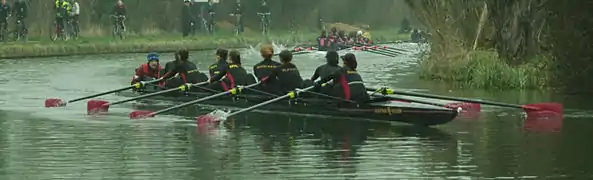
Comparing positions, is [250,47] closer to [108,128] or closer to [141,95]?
[141,95]

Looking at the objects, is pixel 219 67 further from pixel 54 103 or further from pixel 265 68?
pixel 54 103

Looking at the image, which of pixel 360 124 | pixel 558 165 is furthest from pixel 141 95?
pixel 558 165

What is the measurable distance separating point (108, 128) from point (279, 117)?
314 centimetres

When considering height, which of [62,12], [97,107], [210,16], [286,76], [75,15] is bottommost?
[97,107]

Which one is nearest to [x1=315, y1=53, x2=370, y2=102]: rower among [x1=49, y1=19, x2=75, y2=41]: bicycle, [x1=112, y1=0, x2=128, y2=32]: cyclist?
[x1=49, y1=19, x2=75, y2=41]: bicycle

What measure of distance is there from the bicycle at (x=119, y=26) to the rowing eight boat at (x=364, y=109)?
30.1m

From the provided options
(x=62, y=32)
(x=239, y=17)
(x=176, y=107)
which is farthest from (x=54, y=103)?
(x=239, y=17)

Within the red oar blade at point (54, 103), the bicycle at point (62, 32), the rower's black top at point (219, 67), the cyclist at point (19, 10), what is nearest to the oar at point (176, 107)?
the rower's black top at point (219, 67)

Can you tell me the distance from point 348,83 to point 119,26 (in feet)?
111

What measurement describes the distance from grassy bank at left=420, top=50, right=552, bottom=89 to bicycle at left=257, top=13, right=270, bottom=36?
29826 mm

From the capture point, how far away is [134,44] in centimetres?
5153

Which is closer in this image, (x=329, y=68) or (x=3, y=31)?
(x=329, y=68)

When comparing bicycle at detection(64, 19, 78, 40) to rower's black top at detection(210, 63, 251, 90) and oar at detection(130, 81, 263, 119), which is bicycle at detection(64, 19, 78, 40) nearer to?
rower's black top at detection(210, 63, 251, 90)

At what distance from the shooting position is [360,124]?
840 inches
